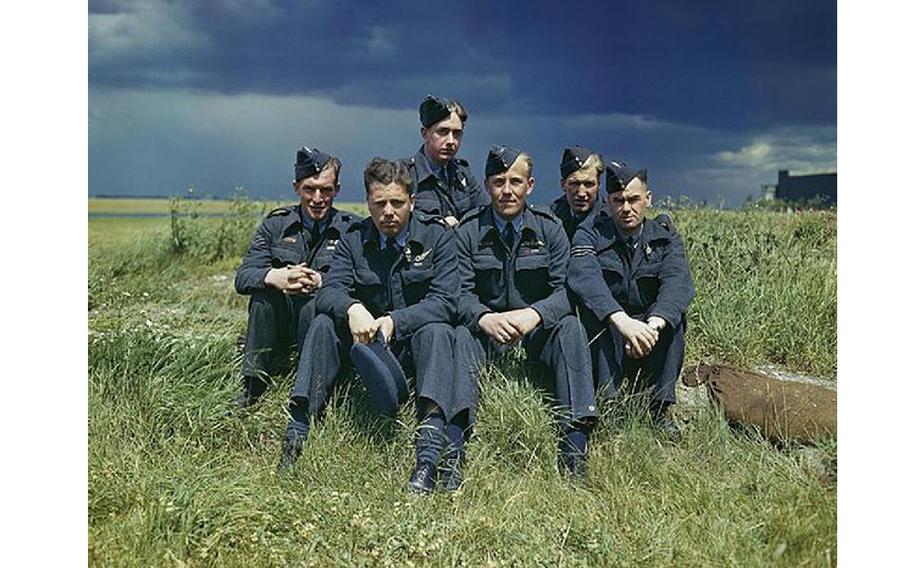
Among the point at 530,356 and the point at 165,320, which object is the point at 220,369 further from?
the point at 530,356

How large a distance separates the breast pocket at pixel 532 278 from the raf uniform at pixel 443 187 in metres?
0.56

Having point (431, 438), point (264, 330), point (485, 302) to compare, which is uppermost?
point (485, 302)

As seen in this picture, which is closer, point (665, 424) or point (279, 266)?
point (665, 424)

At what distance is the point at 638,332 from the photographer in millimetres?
4055

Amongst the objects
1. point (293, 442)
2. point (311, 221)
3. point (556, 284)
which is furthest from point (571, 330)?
point (311, 221)

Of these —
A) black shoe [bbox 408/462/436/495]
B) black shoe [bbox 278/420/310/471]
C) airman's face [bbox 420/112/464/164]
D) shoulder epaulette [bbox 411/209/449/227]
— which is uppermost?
airman's face [bbox 420/112/464/164]

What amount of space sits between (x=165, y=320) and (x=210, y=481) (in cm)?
162

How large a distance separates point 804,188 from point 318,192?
7.01 feet

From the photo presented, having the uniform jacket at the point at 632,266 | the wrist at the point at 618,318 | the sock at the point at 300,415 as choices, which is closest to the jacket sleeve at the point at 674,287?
the uniform jacket at the point at 632,266

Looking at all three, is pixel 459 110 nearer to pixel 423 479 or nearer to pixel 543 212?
pixel 543 212

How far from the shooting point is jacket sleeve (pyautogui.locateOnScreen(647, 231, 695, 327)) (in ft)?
13.5

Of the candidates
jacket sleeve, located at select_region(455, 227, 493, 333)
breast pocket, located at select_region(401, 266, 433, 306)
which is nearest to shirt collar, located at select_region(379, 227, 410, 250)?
breast pocket, located at select_region(401, 266, 433, 306)

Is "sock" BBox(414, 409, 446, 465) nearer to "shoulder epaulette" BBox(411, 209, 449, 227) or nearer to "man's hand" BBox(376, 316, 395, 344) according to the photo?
"man's hand" BBox(376, 316, 395, 344)

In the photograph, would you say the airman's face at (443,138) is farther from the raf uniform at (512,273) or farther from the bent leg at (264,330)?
the bent leg at (264,330)
